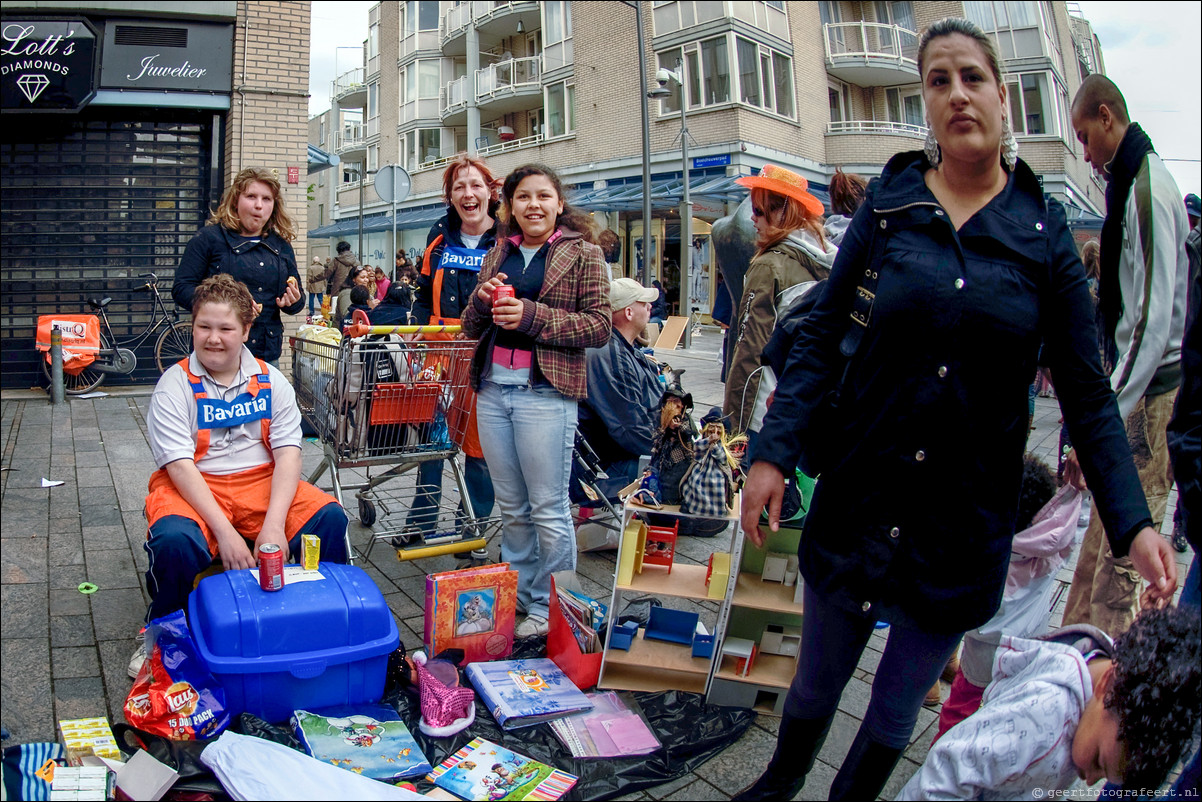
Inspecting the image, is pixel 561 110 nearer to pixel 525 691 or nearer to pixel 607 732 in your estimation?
pixel 525 691

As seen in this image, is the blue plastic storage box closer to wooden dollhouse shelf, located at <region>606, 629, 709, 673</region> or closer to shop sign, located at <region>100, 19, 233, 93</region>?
wooden dollhouse shelf, located at <region>606, 629, 709, 673</region>

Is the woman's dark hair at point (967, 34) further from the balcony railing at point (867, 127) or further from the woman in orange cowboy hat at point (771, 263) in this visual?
the balcony railing at point (867, 127)

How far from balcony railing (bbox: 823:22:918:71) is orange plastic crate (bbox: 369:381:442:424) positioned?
19524 millimetres

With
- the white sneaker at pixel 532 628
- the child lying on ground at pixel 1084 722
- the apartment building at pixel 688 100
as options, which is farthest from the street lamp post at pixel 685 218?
the child lying on ground at pixel 1084 722

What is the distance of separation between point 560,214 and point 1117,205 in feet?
7.10

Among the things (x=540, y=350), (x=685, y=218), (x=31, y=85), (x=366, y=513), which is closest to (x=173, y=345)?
(x=31, y=85)

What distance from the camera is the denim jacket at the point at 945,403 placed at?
1.89 m

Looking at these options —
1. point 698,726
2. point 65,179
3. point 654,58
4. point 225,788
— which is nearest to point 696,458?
point 698,726

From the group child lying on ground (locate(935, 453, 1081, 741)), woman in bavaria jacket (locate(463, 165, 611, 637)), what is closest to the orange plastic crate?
woman in bavaria jacket (locate(463, 165, 611, 637))

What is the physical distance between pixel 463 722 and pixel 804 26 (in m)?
25.7

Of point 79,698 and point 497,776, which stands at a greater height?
point 79,698

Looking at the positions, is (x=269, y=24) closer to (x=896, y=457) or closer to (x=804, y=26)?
(x=896, y=457)

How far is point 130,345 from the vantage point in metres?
10.7

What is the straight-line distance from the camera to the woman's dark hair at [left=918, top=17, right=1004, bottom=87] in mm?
1939
